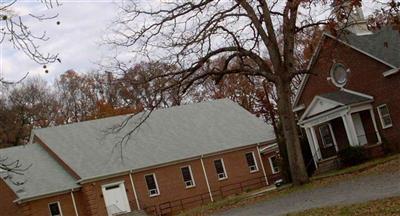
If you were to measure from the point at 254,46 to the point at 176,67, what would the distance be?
12.9ft

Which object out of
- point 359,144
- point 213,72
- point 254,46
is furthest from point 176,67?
point 359,144

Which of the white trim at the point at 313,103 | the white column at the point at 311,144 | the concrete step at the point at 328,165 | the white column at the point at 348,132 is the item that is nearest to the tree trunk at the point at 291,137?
the concrete step at the point at 328,165

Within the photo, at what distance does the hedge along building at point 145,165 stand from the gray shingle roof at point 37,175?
63mm

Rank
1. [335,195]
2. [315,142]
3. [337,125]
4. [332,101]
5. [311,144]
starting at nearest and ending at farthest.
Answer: [335,195] < [332,101] < [337,125] < [315,142] < [311,144]

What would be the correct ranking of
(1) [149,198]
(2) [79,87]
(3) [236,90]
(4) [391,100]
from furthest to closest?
1. (2) [79,87]
2. (3) [236,90]
3. (1) [149,198]
4. (4) [391,100]

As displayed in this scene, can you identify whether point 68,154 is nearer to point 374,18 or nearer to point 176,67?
point 176,67

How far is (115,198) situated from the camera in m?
39.0

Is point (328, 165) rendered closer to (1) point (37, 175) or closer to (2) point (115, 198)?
(2) point (115, 198)

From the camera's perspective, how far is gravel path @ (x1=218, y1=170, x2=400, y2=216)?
17672 mm

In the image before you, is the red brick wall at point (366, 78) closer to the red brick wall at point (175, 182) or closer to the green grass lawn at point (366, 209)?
the red brick wall at point (175, 182)

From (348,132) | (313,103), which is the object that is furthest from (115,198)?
(348,132)

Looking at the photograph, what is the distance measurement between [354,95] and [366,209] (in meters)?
21.1

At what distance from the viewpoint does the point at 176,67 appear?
29.0 m

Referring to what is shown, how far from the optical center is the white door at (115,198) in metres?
38.6
